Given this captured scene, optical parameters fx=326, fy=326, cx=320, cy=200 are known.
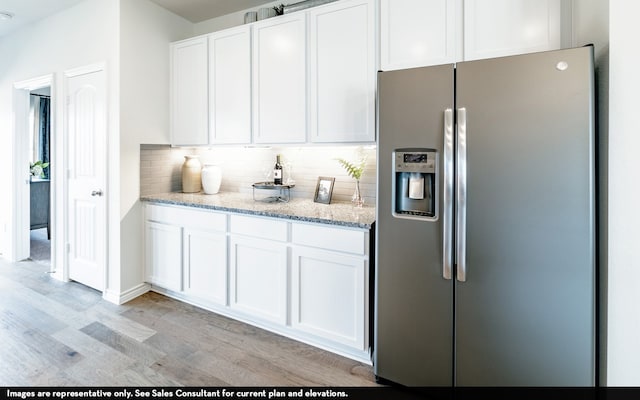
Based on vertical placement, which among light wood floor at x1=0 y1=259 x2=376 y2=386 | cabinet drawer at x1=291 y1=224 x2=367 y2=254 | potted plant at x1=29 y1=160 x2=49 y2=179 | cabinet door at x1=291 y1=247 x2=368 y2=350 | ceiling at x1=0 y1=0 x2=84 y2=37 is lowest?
light wood floor at x1=0 y1=259 x2=376 y2=386

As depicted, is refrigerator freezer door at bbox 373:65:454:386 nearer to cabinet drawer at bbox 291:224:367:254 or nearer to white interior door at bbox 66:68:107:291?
cabinet drawer at bbox 291:224:367:254

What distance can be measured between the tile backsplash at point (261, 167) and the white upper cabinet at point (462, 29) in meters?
0.79

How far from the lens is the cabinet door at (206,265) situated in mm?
2639

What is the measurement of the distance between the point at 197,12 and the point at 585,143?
11.2 ft

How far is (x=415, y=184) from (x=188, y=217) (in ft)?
6.42

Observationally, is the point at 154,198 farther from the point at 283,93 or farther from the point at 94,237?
the point at 283,93

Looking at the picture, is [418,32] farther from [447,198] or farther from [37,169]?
[37,169]

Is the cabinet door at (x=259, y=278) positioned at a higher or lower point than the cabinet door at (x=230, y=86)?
lower

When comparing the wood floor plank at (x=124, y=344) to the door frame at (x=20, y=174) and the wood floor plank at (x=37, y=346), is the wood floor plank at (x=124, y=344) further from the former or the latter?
the door frame at (x=20, y=174)

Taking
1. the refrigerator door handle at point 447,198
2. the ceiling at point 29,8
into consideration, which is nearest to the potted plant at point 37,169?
the ceiling at point 29,8

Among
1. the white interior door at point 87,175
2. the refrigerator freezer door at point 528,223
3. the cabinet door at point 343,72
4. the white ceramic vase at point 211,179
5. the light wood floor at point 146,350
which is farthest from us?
the white ceramic vase at point 211,179

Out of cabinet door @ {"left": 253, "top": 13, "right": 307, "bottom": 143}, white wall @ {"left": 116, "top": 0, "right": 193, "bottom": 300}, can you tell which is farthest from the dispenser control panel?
white wall @ {"left": 116, "top": 0, "right": 193, "bottom": 300}

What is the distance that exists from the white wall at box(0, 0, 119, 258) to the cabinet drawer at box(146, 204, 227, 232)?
2.55 feet

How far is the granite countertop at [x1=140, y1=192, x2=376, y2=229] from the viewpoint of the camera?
2.13m
